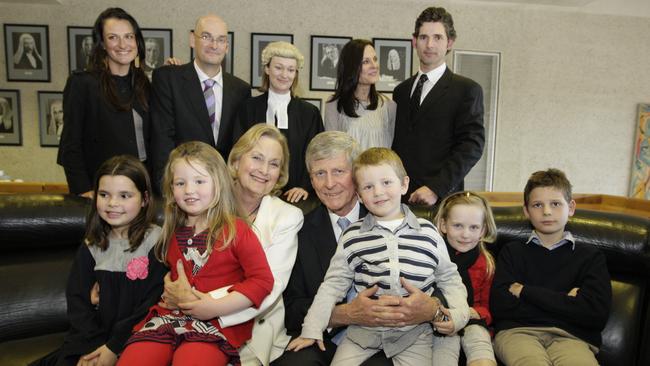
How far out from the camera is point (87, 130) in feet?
8.86

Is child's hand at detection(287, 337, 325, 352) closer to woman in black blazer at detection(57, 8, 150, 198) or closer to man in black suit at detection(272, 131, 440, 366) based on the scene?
man in black suit at detection(272, 131, 440, 366)

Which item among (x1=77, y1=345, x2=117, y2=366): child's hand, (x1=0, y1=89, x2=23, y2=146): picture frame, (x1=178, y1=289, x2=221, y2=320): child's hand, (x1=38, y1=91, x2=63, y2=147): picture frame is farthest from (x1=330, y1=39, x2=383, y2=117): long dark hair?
(x1=0, y1=89, x2=23, y2=146): picture frame

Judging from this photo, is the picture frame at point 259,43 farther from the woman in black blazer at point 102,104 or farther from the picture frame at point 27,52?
the woman in black blazer at point 102,104

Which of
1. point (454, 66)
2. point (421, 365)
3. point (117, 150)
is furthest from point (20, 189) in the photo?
point (454, 66)

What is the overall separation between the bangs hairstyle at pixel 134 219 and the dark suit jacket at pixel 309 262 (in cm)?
66

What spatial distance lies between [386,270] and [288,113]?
4.25 feet

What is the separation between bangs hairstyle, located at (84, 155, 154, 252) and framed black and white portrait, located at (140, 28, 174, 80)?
4.27 m

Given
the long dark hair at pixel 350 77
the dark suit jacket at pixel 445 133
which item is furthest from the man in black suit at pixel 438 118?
the long dark hair at pixel 350 77

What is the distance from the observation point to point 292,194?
2.42 m

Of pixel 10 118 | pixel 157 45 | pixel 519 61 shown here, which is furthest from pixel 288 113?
pixel 10 118

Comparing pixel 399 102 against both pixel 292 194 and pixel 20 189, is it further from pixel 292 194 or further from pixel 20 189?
pixel 20 189

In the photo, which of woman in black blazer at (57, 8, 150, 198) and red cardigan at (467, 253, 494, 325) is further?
woman in black blazer at (57, 8, 150, 198)

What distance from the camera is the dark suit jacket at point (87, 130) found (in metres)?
2.62

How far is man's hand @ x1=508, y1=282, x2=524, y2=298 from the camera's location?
2057 millimetres
